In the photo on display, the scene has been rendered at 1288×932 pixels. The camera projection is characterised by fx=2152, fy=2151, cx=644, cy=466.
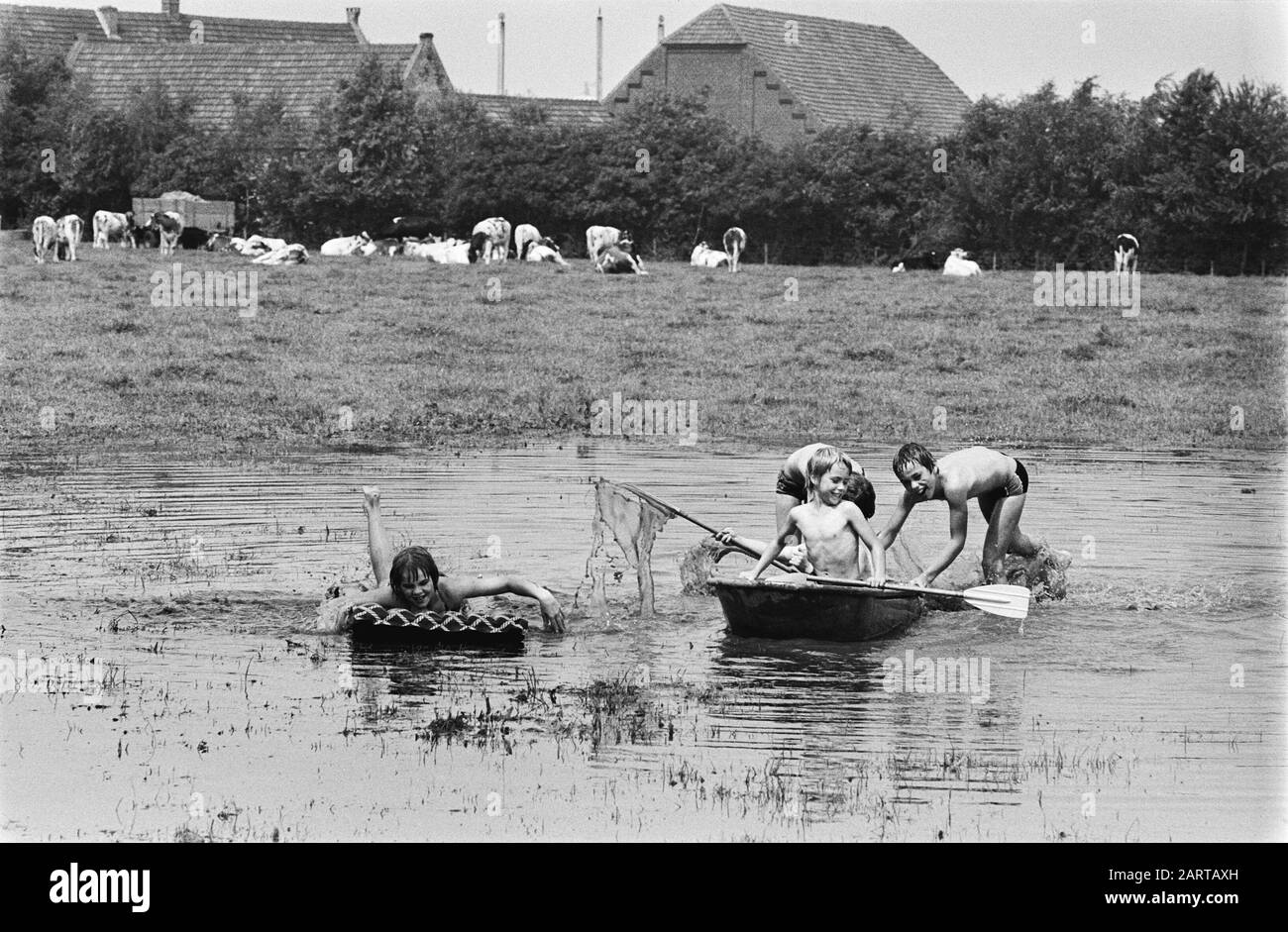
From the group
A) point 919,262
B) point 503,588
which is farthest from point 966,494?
point 919,262

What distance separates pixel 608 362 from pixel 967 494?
16.0 m

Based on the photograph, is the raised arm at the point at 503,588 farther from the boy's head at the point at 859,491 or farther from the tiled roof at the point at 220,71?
the tiled roof at the point at 220,71

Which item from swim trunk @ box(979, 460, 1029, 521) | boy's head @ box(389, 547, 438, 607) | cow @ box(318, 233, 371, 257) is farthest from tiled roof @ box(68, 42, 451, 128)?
boy's head @ box(389, 547, 438, 607)

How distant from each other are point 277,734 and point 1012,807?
12.4 ft

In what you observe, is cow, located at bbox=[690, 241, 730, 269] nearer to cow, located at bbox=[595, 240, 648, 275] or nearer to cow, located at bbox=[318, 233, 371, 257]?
cow, located at bbox=[595, 240, 648, 275]

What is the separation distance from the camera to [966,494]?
48.2 feet

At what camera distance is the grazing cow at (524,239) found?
46.8 m

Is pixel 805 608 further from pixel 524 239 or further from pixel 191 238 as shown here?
pixel 524 239
